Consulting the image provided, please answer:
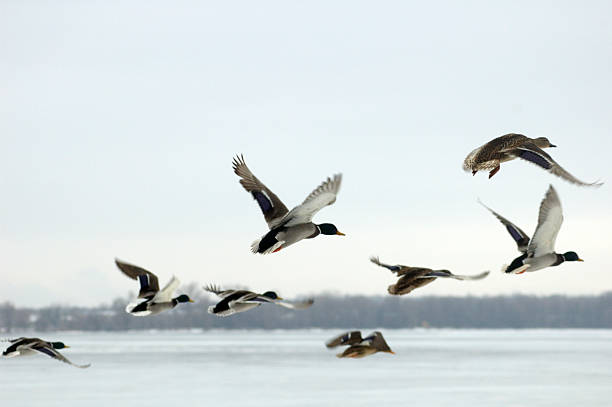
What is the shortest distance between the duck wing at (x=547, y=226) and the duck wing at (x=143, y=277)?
13.5ft

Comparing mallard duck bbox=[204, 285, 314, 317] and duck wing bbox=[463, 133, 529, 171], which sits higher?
duck wing bbox=[463, 133, 529, 171]

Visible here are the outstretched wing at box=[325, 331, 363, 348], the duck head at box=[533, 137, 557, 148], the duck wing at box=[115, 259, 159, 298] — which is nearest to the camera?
the outstretched wing at box=[325, 331, 363, 348]

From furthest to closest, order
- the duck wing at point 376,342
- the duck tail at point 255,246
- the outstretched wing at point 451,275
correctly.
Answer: the duck wing at point 376,342
the duck tail at point 255,246
the outstretched wing at point 451,275

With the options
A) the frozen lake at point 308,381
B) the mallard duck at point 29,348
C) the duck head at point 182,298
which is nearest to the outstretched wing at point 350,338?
the duck head at point 182,298

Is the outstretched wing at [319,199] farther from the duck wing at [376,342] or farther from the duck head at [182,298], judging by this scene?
the duck wing at [376,342]

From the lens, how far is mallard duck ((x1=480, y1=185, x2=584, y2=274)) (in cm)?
874

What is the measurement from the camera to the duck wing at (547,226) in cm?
873

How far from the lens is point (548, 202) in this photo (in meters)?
8.85

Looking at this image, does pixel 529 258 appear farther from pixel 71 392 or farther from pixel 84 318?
pixel 84 318

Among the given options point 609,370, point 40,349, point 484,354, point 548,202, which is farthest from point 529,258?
point 484,354

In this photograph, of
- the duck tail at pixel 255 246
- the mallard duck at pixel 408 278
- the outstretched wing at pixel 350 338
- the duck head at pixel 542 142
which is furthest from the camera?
the duck head at pixel 542 142

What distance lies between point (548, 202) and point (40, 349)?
5.62 metres

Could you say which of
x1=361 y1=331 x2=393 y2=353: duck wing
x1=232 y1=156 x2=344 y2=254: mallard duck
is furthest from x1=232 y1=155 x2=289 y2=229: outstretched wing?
x1=361 y1=331 x2=393 y2=353: duck wing

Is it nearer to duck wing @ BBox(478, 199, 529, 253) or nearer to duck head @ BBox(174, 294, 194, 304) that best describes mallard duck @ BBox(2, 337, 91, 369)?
duck head @ BBox(174, 294, 194, 304)
